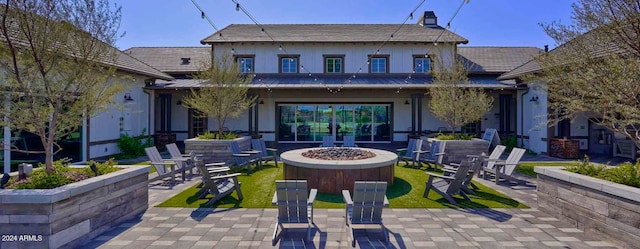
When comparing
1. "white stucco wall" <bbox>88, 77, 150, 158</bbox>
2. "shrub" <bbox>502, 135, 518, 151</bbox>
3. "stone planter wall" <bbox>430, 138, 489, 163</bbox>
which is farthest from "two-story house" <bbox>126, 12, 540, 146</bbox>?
"stone planter wall" <bbox>430, 138, 489, 163</bbox>

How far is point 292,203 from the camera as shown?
14.6ft

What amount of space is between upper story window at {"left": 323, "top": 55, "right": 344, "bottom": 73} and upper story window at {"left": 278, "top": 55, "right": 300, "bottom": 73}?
1.64 meters

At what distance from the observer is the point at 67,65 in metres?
4.93

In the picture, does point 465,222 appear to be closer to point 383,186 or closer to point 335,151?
point 383,186

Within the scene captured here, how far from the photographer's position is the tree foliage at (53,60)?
4.54 metres

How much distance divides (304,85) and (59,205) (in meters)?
12.3

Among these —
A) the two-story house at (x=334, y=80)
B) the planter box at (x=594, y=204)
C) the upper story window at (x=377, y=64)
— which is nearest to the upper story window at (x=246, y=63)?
the two-story house at (x=334, y=80)

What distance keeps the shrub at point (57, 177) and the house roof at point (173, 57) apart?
46.0 feet

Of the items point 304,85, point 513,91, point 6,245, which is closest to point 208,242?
point 6,245

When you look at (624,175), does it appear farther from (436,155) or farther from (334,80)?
(334,80)

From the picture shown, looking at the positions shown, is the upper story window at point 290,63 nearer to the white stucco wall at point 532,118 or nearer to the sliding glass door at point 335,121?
the sliding glass door at point 335,121

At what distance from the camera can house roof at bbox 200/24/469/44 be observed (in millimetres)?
18031

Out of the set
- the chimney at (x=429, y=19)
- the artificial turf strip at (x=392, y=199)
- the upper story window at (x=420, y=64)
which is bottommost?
the artificial turf strip at (x=392, y=199)

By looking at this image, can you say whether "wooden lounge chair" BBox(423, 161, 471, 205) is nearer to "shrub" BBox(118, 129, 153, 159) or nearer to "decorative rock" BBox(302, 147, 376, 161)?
"decorative rock" BBox(302, 147, 376, 161)
